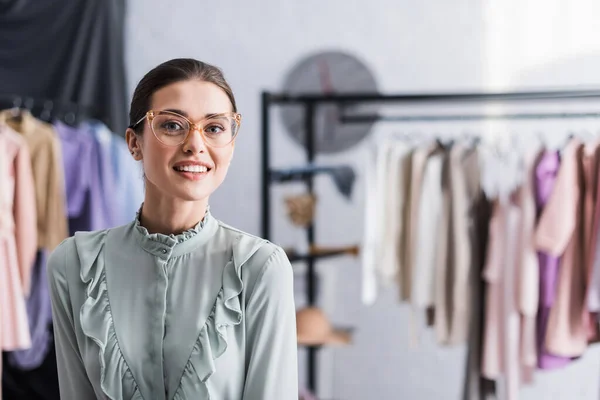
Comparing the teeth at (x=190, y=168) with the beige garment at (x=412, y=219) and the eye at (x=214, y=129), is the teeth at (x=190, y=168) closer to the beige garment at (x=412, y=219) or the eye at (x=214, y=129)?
the eye at (x=214, y=129)

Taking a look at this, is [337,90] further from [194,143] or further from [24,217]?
[194,143]

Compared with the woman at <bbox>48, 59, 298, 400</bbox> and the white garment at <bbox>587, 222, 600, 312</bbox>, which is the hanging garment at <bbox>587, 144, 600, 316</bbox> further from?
the woman at <bbox>48, 59, 298, 400</bbox>

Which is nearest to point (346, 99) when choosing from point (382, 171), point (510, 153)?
point (382, 171)

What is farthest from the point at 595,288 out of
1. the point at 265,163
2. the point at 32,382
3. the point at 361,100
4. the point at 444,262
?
the point at 32,382

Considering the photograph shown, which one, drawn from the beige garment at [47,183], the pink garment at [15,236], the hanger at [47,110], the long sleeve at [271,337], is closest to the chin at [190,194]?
the long sleeve at [271,337]

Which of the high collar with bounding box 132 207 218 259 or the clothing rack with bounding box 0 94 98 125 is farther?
the clothing rack with bounding box 0 94 98 125

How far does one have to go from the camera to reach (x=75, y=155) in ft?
9.73

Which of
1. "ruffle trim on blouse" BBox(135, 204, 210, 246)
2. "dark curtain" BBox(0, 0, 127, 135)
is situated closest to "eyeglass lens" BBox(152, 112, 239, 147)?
"ruffle trim on blouse" BBox(135, 204, 210, 246)

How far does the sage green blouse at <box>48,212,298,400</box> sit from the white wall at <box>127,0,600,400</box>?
3.04m

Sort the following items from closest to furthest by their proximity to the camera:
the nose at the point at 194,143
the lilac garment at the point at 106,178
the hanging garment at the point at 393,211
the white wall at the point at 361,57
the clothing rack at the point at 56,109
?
the nose at the point at 194,143, the hanging garment at the point at 393,211, the lilac garment at the point at 106,178, the clothing rack at the point at 56,109, the white wall at the point at 361,57

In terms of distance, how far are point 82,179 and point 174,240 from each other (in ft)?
7.06

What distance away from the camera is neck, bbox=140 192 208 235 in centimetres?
93

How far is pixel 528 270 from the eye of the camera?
2.57 meters

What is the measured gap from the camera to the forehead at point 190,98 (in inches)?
34.3
